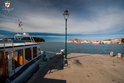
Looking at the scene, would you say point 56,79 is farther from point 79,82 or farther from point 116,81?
point 116,81

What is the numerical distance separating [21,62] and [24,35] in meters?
6.51

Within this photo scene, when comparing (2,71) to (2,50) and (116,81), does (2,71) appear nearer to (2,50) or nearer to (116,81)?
(2,50)

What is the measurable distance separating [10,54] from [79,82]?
200 inches

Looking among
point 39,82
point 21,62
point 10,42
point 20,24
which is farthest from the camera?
point 20,24

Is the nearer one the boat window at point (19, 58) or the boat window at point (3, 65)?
the boat window at point (3, 65)

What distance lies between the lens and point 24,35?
14.3m

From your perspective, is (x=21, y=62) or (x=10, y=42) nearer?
(x=10, y=42)

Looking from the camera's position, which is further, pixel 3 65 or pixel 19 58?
pixel 19 58

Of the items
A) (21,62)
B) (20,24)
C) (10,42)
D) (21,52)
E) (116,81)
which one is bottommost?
(116,81)

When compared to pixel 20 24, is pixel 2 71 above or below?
below

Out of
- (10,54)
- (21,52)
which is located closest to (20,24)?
(21,52)

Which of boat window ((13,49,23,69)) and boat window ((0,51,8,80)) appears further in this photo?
boat window ((13,49,23,69))

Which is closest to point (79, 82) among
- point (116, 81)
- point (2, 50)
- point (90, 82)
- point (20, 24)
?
point (90, 82)

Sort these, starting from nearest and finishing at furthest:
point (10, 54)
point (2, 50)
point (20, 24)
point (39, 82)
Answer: point (2, 50), point (10, 54), point (39, 82), point (20, 24)
